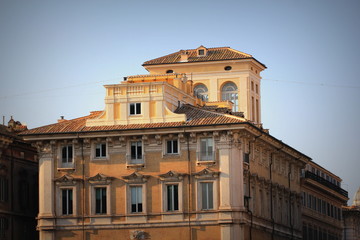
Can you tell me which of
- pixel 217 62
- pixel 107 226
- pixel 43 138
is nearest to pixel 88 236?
pixel 107 226

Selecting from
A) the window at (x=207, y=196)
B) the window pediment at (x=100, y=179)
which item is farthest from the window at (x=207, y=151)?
the window pediment at (x=100, y=179)

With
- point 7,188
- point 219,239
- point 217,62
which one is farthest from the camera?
point 217,62

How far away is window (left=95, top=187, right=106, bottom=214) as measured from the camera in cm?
11156

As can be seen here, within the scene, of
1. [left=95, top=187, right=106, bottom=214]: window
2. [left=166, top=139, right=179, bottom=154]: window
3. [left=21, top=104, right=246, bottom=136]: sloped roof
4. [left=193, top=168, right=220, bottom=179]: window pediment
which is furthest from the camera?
[left=95, top=187, right=106, bottom=214]: window

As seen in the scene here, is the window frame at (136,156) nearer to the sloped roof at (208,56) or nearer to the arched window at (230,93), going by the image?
the sloped roof at (208,56)

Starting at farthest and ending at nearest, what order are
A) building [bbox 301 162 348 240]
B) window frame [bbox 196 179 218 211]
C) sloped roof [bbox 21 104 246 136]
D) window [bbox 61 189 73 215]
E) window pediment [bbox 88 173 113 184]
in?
1. building [bbox 301 162 348 240]
2. window [bbox 61 189 73 215]
3. window pediment [bbox 88 173 113 184]
4. sloped roof [bbox 21 104 246 136]
5. window frame [bbox 196 179 218 211]

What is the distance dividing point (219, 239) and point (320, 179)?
4320 centimetres

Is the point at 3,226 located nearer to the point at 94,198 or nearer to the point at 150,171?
the point at 94,198

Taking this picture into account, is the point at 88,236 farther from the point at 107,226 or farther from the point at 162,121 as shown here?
the point at 162,121

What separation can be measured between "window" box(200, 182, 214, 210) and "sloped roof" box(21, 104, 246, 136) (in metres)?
5.33

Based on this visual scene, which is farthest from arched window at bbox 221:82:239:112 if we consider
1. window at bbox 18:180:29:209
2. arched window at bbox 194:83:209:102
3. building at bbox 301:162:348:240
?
window at bbox 18:180:29:209

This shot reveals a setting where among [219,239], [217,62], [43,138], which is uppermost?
[217,62]

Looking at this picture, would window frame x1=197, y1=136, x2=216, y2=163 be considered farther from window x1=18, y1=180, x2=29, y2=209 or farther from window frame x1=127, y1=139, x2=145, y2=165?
window x1=18, y1=180, x2=29, y2=209

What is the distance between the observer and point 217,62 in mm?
141000
